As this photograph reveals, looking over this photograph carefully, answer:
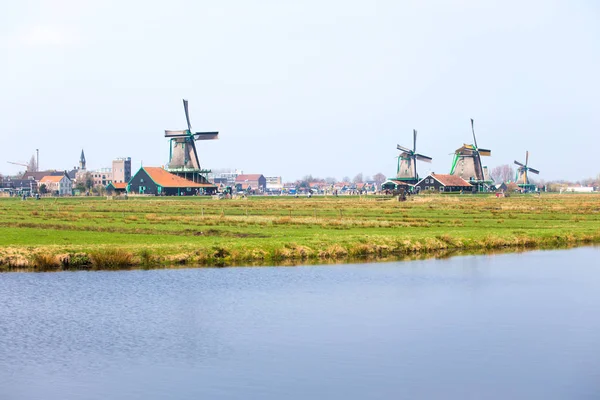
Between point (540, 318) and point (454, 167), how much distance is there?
156314mm

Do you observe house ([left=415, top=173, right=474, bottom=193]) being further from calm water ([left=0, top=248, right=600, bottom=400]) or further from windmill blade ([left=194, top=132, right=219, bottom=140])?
calm water ([left=0, top=248, right=600, bottom=400])

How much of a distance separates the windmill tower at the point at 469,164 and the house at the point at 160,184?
59218 millimetres

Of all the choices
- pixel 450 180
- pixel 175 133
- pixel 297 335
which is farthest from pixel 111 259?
pixel 450 180

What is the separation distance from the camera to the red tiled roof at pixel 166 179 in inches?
5837

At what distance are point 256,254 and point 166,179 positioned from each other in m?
114

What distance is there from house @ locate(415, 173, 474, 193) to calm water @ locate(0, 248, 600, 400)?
130 metres

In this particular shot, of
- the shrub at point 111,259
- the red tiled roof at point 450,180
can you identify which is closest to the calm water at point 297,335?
the shrub at point 111,259

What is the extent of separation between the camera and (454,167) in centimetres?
17925

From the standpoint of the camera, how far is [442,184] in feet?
536

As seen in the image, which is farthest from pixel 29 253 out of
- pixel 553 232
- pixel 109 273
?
pixel 553 232

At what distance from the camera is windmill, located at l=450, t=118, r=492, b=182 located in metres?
176

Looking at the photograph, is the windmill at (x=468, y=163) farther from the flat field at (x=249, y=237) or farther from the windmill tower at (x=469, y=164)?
the flat field at (x=249, y=237)

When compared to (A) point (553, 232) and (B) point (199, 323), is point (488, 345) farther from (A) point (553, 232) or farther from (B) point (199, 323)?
(A) point (553, 232)

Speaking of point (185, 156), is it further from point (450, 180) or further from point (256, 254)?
point (256, 254)
